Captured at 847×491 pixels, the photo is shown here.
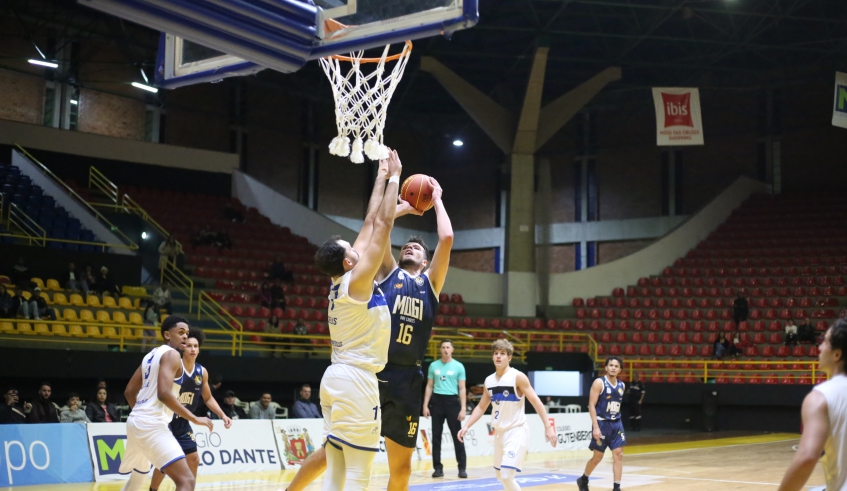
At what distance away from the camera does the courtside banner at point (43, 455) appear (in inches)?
416

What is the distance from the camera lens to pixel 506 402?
927 centimetres

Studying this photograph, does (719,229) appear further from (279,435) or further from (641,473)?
(279,435)

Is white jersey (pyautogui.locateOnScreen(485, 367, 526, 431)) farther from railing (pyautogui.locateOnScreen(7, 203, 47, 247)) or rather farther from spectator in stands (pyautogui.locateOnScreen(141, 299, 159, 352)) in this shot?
railing (pyautogui.locateOnScreen(7, 203, 47, 247))

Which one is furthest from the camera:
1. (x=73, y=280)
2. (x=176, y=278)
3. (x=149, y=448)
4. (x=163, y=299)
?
(x=176, y=278)

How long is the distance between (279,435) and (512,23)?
1584cm

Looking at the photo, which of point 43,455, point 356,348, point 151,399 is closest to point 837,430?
point 356,348

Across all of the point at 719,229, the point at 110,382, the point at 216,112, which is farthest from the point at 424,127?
the point at 110,382

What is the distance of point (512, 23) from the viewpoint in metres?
25.4

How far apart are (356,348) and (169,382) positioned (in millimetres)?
2480

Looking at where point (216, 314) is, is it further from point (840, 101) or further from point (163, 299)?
point (840, 101)

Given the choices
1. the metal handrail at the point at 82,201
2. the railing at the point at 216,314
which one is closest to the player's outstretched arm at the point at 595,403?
the railing at the point at 216,314

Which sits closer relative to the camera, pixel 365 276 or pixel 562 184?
pixel 365 276

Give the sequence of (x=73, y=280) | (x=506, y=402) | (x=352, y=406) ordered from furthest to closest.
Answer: (x=73, y=280) < (x=506, y=402) < (x=352, y=406)

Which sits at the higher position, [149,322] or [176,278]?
[176,278]
